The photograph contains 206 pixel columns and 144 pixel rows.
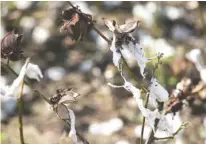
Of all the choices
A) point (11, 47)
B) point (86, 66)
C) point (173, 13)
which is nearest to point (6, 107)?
point (86, 66)

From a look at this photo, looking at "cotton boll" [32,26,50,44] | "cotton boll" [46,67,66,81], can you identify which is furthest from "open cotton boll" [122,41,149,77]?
"cotton boll" [32,26,50,44]

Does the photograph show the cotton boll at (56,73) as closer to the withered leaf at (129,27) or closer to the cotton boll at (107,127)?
the cotton boll at (107,127)

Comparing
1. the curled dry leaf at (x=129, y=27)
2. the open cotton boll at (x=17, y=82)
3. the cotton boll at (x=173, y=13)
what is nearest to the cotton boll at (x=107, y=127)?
the cotton boll at (x=173, y=13)

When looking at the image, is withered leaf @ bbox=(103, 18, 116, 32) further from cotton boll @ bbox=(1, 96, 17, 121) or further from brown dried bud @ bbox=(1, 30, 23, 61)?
cotton boll @ bbox=(1, 96, 17, 121)

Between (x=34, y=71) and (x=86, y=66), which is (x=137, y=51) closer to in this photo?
(x=34, y=71)

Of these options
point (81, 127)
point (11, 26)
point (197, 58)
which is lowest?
point (81, 127)

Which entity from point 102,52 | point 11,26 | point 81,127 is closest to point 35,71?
point 81,127

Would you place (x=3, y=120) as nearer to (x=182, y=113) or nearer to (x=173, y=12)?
(x=182, y=113)
